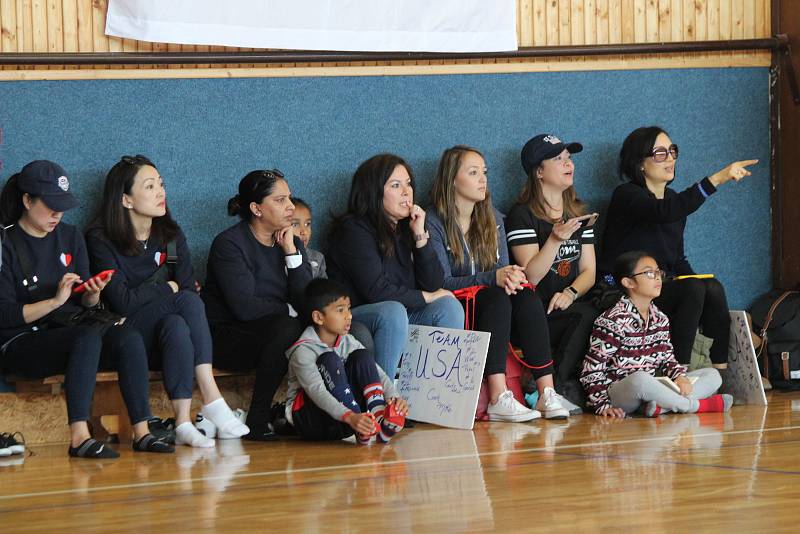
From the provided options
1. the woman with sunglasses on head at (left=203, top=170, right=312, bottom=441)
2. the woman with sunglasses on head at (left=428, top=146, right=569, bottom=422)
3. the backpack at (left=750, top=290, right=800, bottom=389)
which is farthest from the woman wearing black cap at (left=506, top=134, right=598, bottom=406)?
the woman with sunglasses on head at (left=203, top=170, right=312, bottom=441)

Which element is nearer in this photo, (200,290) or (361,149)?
(200,290)

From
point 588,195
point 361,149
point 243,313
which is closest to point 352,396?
point 243,313

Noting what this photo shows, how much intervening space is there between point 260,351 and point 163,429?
43cm

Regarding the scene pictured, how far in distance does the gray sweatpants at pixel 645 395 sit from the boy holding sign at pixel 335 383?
38.1 inches

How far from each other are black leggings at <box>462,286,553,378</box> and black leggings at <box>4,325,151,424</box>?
1318mm

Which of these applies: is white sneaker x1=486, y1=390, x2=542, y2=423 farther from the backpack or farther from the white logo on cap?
the backpack

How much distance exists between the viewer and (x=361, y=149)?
4891mm

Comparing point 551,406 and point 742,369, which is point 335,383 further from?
point 742,369


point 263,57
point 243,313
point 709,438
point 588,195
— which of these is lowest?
point 709,438

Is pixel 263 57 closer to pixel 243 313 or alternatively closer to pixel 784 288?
pixel 243 313

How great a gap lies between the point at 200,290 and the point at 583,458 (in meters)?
1.91

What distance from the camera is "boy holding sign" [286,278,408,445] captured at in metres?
3.62

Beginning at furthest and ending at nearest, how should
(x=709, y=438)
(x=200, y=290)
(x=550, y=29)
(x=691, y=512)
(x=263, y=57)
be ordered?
(x=550, y=29) < (x=263, y=57) < (x=200, y=290) < (x=709, y=438) < (x=691, y=512)

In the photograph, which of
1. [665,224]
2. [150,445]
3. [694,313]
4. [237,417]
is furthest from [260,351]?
[665,224]
